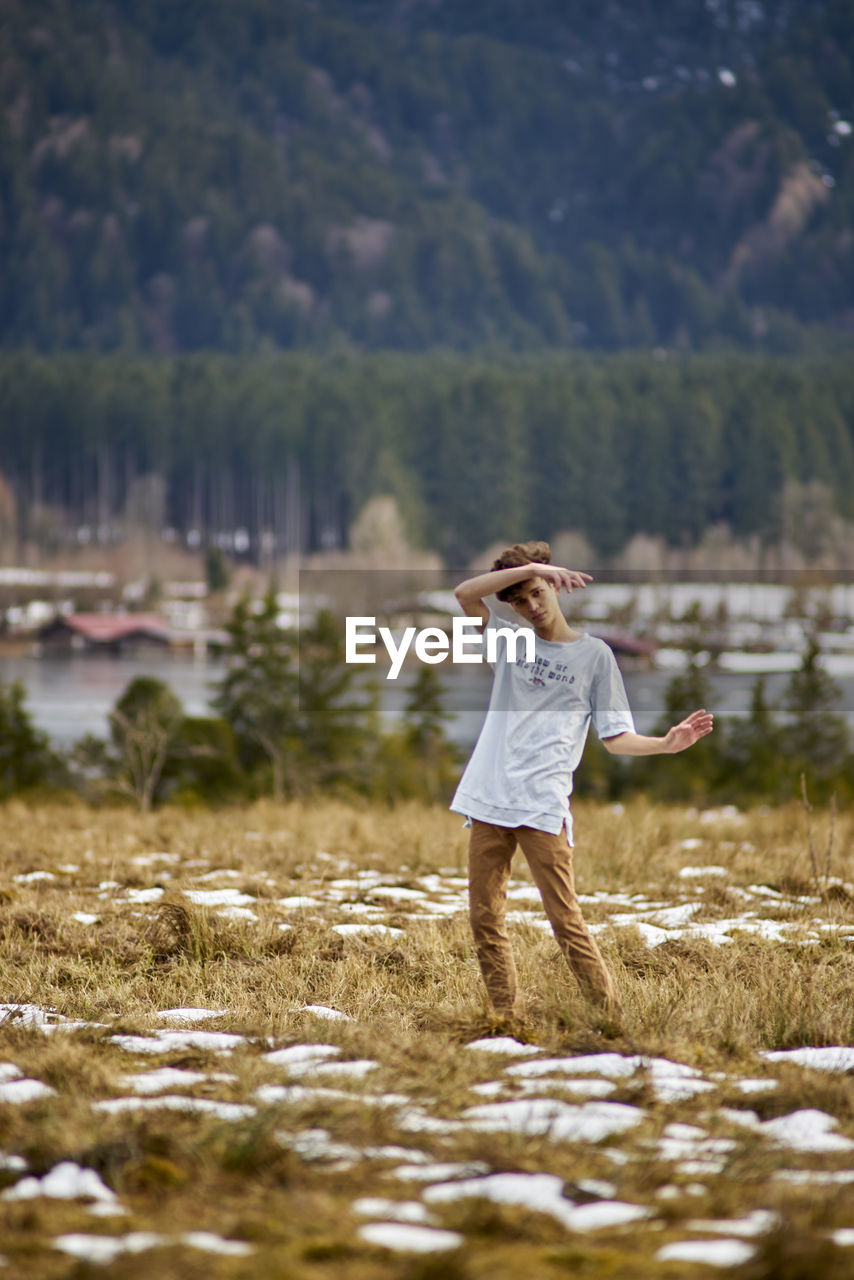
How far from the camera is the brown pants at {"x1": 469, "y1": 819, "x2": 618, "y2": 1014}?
4.99m

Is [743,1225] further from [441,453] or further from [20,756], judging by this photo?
[441,453]

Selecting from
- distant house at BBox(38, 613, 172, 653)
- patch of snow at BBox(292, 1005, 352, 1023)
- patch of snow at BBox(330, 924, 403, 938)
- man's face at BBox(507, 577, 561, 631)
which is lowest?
patch of snow at BBox(330, 924, 403, 938)

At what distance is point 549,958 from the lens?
6219mm

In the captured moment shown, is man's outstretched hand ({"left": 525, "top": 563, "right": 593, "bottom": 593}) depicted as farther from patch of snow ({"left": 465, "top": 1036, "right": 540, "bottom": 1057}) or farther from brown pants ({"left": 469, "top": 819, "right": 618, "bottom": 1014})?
patch of snow ({"left": 465, "top": 1036, "right": 540, "bottom": 1057})

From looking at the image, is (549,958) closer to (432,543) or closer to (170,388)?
(432,543)

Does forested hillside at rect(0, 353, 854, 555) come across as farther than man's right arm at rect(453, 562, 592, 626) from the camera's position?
Yes

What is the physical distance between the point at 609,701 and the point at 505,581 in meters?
0.62

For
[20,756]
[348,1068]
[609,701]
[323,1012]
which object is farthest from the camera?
[20,756]

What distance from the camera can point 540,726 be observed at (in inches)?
197

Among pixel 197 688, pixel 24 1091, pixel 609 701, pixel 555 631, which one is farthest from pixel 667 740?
pixel 197 688

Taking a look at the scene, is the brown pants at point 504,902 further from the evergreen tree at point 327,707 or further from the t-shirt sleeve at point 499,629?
the evergreen tree at point 327,707

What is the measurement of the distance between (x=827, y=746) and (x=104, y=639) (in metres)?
78.6

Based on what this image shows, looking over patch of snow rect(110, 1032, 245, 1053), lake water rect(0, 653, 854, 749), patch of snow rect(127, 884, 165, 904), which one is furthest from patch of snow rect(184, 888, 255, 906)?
lake water rect(0, 653, 854, 749)

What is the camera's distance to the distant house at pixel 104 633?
4328 inches
